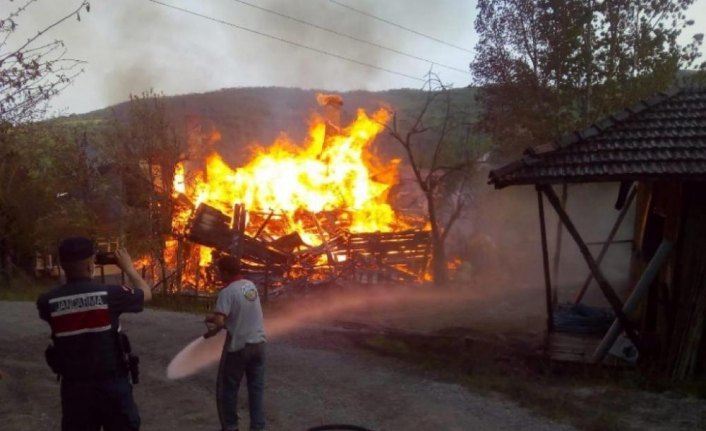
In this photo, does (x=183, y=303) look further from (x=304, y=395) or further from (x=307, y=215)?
(x=304, y=395)

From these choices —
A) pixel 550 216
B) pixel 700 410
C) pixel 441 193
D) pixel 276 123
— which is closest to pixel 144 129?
pixel 441 193

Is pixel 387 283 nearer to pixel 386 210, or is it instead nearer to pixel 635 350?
pixel 386 210

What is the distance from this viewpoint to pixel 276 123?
181 ft

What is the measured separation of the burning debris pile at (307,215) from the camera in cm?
2075

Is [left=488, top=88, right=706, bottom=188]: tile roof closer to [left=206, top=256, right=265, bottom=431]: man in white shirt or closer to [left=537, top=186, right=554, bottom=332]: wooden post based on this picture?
[left=537, top=186, right=554, bottom=332]: wooden post

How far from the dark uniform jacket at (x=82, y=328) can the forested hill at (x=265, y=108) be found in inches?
1594

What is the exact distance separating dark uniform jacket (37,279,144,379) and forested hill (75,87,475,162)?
40.5 m

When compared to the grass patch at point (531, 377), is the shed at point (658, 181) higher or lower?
higher

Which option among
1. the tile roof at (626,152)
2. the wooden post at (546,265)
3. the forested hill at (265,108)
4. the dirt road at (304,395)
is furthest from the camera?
the forested hill at (265,108)

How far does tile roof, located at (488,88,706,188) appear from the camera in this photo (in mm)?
8734

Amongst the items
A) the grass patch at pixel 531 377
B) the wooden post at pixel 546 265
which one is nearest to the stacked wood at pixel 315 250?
the wooden post at pixel 546 265

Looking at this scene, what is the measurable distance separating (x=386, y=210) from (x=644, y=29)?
1076 centimetres

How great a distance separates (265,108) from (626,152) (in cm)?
5291

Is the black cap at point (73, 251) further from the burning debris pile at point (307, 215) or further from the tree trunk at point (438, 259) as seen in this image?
the tree trunk at point (438, 259)
